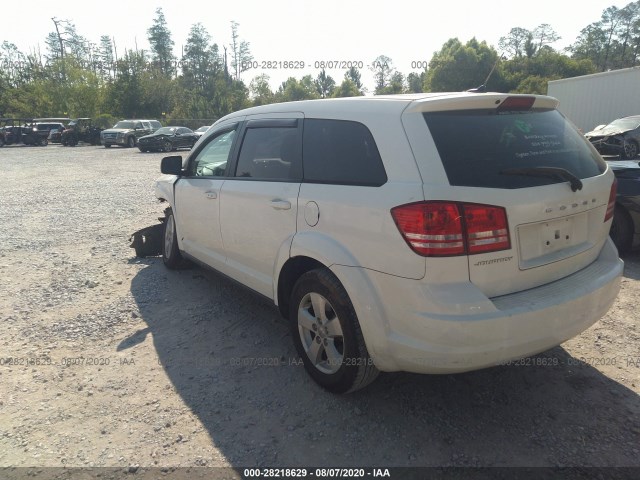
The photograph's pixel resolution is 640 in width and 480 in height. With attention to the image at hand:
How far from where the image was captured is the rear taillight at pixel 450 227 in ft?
7.47

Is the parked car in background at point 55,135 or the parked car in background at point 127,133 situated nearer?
the parked car in background at point 127,133

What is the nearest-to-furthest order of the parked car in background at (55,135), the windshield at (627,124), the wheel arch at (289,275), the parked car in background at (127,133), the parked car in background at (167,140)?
the wheel arch at (289,275) < the windshield at (627,124) < the parked car in background at (167,140) < the parked car in background at (127,133) < the parked car in background at (55,135)

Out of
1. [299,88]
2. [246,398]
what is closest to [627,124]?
[246,398]

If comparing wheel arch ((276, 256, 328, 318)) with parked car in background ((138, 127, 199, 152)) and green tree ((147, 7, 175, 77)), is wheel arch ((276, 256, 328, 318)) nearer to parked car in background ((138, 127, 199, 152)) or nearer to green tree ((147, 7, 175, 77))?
parked car in background ((138, 127, 199, 152))

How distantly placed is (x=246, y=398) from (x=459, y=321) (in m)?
1.53

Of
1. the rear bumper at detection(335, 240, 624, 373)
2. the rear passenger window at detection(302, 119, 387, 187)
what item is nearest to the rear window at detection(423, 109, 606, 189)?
the rear passenger window at detection(302, 119, 387, 187)

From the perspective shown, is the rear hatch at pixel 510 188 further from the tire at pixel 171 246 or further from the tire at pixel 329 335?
the tire at pixel 171 246

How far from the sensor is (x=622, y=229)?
211 inches

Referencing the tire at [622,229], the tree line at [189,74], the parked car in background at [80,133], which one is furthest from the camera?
the tree line at [189,74]

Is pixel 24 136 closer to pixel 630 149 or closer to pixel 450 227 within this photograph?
pixel 630 149

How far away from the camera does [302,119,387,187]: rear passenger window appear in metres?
2.64

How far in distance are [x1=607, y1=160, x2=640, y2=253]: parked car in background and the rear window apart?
281cm

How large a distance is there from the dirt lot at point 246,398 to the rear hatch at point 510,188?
860 millimetres

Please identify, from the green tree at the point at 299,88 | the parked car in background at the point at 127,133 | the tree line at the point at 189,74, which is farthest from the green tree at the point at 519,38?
the parked car in background at the point at 127,133
